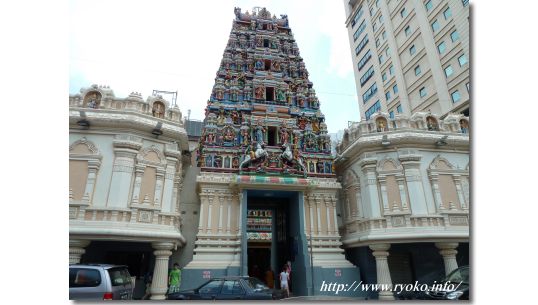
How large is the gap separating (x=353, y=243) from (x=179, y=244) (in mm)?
6522

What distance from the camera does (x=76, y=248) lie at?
341 inches

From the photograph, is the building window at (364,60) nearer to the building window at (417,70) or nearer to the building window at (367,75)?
the building window at (367,75)

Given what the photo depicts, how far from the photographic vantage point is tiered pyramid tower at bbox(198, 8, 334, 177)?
12.9m

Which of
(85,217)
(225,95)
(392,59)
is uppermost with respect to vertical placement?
(392,59)

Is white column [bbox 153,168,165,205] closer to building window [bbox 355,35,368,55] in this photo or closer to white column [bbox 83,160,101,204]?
white column [bbox 83,160,101,204]

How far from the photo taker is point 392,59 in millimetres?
23172

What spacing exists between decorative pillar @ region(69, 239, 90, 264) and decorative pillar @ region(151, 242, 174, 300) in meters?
1.95

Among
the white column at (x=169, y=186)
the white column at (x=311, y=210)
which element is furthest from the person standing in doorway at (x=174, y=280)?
the white column at (x=311, y=210)

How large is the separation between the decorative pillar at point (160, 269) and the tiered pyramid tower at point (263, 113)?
352 cm

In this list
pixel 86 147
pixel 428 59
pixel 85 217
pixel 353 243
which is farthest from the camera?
pixel 428 59

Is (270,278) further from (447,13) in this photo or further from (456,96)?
(447,13)

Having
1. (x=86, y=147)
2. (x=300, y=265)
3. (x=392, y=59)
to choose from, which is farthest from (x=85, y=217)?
(x=392, y=59)

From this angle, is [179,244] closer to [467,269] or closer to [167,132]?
[167,132]

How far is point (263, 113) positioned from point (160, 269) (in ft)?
25.5
